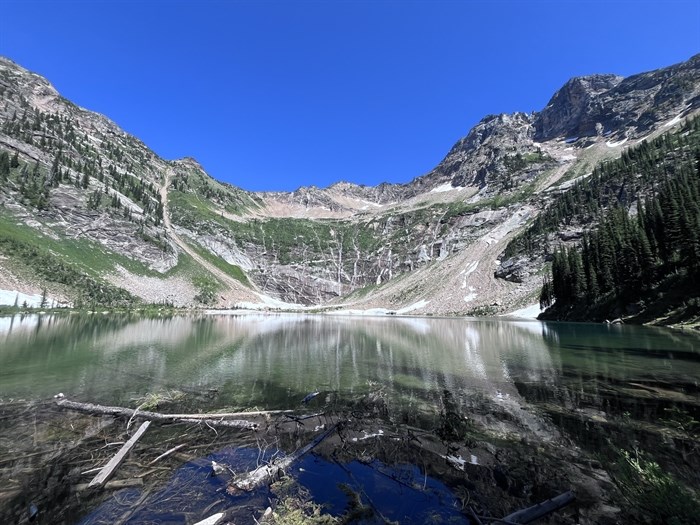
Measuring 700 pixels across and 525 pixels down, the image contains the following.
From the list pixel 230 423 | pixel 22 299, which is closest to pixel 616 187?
pixel 230 423

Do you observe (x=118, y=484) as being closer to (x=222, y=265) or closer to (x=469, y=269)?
(x=469, y=269)

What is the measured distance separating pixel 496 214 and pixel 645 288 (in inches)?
5049

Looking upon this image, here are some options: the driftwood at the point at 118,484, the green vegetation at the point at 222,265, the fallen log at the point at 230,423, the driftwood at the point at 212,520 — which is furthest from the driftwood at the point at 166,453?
the green vegetation at the point at 222,265

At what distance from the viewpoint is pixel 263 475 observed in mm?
8641

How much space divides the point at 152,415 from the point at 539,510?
42.3 feet

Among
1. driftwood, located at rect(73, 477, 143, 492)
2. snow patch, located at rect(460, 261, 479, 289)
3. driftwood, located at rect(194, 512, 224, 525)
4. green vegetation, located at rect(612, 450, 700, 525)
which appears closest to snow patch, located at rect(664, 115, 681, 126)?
snow patch, located at rect(460, 261, 479, 289)

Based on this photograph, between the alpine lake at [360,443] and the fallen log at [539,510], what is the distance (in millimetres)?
201

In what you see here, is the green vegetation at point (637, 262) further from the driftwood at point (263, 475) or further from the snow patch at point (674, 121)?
the snow patch at point (674, 121)

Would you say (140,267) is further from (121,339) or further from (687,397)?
(687,397)

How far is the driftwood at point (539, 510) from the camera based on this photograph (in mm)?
6570

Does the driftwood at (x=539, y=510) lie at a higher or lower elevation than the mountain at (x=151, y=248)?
lower

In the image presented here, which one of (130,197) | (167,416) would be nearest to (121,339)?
(167,416)

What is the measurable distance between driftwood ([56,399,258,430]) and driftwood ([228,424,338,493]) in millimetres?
3136

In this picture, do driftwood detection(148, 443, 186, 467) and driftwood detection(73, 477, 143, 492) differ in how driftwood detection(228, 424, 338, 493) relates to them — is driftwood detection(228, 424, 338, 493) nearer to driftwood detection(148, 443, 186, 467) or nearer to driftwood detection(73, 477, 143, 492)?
driftwood detection(73, 477, 143, 492)
